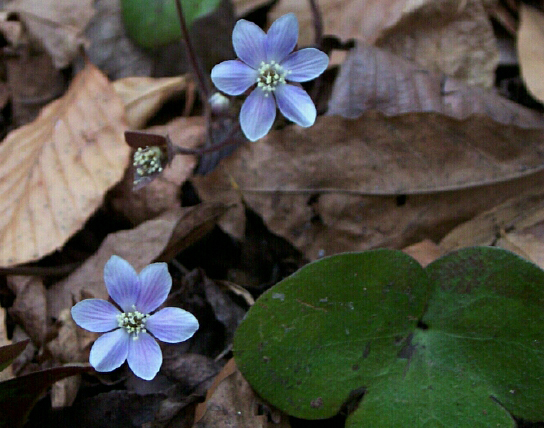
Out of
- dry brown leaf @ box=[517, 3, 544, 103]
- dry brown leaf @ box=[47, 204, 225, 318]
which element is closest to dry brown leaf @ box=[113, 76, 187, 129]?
dry brown leaf @ box=[47, 204, 225, 318]

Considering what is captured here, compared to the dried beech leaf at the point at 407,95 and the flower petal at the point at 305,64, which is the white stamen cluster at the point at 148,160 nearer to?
the flower petal at the point at 305,64

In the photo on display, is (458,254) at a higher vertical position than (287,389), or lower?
higher

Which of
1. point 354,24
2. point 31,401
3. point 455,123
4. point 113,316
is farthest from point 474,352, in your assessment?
point 354,24

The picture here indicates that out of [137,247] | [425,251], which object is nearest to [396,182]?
[425,251]

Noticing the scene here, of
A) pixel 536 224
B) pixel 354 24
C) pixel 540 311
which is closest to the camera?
pixel 540 311

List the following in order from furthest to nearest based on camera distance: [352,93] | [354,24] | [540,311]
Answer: [354,24], [352,93], [540,311]

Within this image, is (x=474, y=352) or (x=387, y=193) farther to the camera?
(x=387, y=193)

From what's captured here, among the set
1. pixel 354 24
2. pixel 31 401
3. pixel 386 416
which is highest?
pixel 354 24

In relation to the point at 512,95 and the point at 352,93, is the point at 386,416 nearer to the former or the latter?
the point at 352,93
